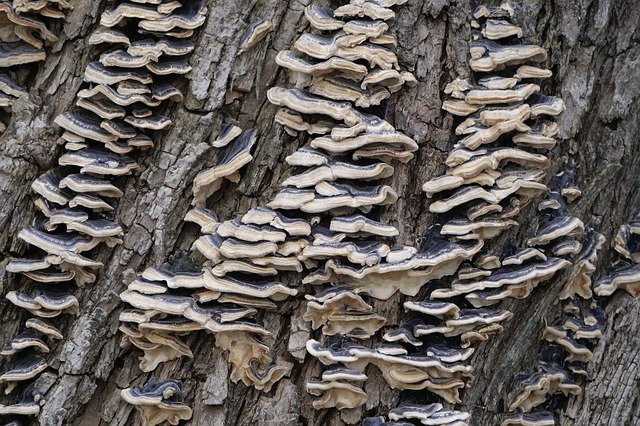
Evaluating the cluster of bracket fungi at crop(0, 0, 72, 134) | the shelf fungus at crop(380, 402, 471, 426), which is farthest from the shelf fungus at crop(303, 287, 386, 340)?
the cluster of bracket fungi at crop(0, 0, 72, 134)

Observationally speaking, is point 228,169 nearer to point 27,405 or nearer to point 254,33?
point 254,33

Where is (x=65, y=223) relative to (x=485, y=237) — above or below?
below

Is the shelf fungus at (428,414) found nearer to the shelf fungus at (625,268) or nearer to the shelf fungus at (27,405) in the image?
the shelf fungus at (625,268)

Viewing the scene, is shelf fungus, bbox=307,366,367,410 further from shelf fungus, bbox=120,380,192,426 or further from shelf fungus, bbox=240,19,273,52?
shelf fungus, bbox=240,19,273,52

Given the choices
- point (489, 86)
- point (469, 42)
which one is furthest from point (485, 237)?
point (469, 42)

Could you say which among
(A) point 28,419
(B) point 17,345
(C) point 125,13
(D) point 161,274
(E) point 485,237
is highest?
(C) point 125,13

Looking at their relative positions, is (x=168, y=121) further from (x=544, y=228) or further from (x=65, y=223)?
(x=544, y=228)

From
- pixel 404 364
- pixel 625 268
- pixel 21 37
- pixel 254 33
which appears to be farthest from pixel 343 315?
pixel 21 37
